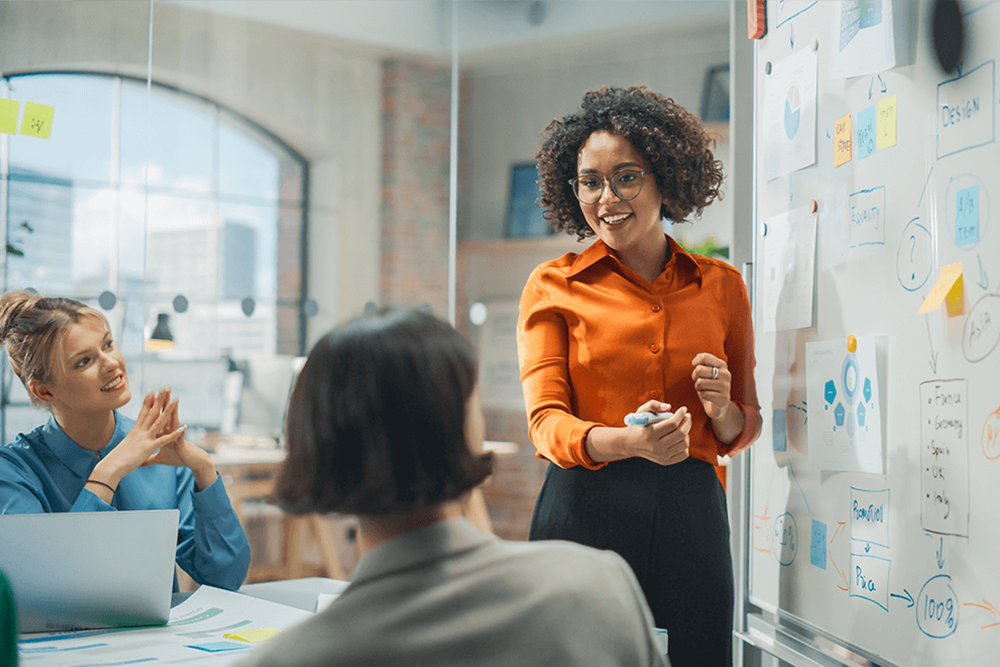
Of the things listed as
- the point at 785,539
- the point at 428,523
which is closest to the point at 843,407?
the point at 785,539

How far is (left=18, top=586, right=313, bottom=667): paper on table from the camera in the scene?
1.02 meters

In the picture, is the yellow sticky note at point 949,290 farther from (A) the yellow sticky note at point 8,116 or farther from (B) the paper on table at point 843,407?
(A) the yellow sticky note at point 8,116

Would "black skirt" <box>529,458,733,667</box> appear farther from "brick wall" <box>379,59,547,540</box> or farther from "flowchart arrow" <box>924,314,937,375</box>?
"brick wall" <box>379,59,547,540</box>

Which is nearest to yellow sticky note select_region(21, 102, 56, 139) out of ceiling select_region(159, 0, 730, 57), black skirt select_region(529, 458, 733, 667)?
ceiling select_region(159, 0, 730, 57)

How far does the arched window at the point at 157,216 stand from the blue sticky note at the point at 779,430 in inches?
109

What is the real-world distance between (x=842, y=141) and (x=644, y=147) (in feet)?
1.26

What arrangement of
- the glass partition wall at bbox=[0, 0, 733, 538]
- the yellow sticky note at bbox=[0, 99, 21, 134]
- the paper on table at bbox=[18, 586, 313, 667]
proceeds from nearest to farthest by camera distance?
the paper on table at bbox=[18, 586, 313, 667]
the yellow sticky note at bbox=[0, 99, 21, 134]
the glass partition wall at bbox=[0, 0, 733, 538]

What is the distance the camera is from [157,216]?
418 cm

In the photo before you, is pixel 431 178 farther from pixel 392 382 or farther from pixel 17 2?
pixel 392 382

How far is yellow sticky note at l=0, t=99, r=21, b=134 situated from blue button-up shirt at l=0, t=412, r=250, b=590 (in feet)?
3.61

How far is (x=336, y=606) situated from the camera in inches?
24.5

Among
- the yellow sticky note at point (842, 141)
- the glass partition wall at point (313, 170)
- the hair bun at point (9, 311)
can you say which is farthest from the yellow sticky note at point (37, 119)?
the yellow sticky note at point (842, 141)

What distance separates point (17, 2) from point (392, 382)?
3.54 meters

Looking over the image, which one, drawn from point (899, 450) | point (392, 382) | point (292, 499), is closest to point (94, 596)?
point (292, 499)
